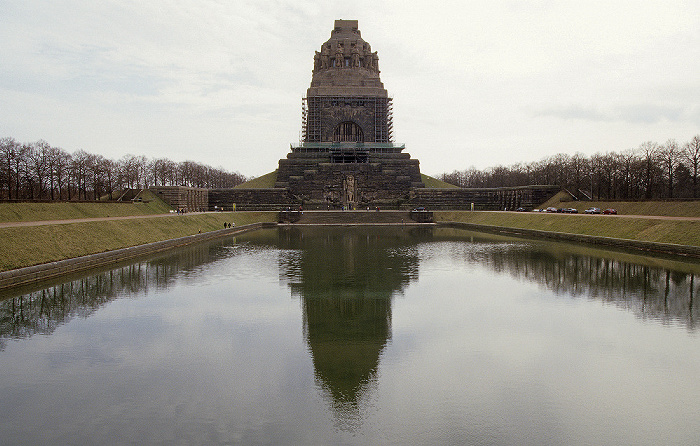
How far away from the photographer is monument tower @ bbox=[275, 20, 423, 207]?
6378cm

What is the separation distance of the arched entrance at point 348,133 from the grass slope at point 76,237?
4477 centimetres

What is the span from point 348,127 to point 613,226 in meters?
52.3

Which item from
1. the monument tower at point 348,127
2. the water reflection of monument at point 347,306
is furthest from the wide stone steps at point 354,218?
the water reflection of monument at point 347,306

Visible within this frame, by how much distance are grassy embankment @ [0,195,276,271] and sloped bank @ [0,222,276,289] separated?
1.74 feet

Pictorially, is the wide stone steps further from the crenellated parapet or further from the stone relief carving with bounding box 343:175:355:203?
the crenellated parapet

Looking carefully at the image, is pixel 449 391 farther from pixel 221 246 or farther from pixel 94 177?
pixel 94 177

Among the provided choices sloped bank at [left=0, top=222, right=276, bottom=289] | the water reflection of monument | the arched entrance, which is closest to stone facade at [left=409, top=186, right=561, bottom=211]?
the arched entrance

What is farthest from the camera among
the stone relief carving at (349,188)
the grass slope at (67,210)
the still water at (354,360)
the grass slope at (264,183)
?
the grass slope at (264,183)

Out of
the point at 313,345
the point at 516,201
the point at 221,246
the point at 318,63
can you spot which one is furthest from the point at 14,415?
the point at 318,63

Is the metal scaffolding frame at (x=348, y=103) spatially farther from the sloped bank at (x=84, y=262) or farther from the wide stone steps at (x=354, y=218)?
the sloped bank at (x=84, y=262)

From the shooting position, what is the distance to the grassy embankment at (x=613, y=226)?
24.1 m

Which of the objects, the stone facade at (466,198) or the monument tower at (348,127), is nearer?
the stone facade at (466,198)

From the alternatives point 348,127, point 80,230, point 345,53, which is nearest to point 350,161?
point 348,127

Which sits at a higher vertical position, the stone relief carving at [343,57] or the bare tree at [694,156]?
the stone relief carving at [343,57]
